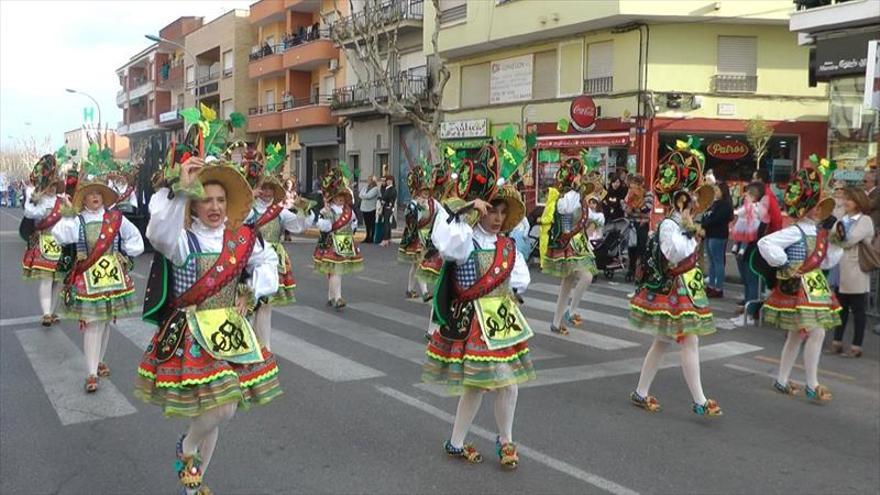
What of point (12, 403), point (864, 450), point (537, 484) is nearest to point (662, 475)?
point (537, 484)

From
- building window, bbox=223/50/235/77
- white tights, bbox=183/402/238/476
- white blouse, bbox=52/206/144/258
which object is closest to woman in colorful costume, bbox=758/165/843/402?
white tights, bbox=183/402/238/476

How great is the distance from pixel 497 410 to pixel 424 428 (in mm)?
1032

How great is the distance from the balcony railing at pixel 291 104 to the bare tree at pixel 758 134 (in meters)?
20.9

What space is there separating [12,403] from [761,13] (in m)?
20.4

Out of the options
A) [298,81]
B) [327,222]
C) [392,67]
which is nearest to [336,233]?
[327,222]

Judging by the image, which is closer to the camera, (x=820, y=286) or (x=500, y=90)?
(x=820, y=286)

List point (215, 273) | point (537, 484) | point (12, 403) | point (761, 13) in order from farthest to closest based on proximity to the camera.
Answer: point (761, 13) < point (12, 403) < point (537, 484) < point (215, 273)

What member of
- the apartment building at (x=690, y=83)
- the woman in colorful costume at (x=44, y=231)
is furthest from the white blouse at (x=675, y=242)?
the apartment building at (x=690, y=83)

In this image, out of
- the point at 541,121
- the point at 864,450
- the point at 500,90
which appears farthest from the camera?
the point at 500,90

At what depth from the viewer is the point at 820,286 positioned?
7.03 meters

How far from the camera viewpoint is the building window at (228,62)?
47.0 metres

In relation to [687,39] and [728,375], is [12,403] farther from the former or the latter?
[687,39]

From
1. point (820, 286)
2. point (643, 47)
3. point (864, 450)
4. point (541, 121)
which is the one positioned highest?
point (643, 47)

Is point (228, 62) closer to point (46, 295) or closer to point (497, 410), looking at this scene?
point (46, 295)
